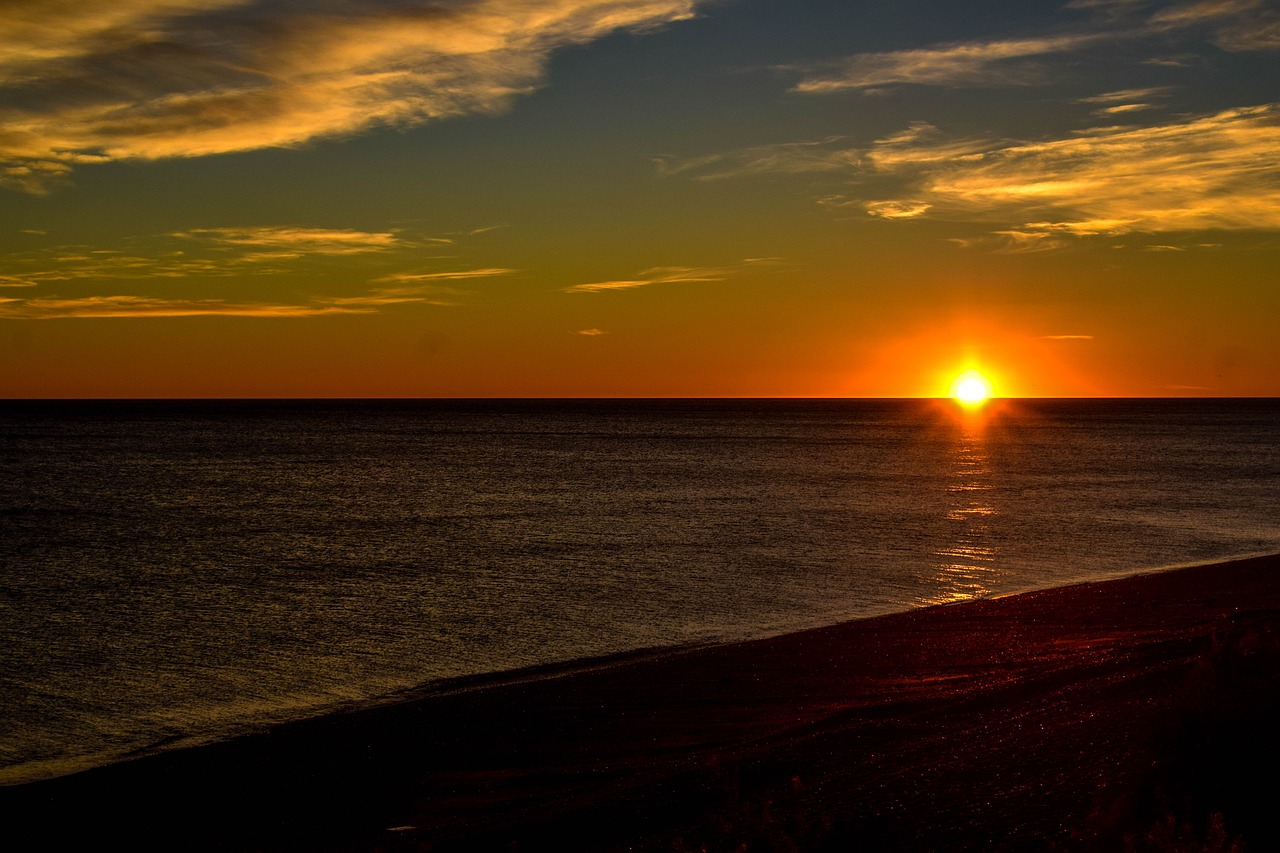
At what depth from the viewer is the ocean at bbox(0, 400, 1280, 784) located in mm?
17156

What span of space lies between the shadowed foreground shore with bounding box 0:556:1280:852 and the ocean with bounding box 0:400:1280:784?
2.19 m

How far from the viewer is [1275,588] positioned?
71.8 ft

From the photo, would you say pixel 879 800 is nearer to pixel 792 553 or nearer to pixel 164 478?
pixel 792 553

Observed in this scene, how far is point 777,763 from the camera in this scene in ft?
34.9

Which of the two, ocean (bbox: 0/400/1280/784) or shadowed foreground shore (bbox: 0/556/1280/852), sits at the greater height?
shadowed foreground shore (bbox: 0/556/1280/852)

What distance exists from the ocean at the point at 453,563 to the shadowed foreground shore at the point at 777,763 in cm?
219

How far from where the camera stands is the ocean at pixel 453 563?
17156 millimetres

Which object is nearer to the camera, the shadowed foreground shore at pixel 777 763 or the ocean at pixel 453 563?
the shadowed foreground shore at pixel 777 763

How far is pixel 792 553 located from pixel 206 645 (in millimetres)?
17677

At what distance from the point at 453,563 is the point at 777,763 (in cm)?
2135

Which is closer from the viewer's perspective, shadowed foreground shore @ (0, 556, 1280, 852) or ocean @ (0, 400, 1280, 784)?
shadowed foreground shore @ (0, 556, 1280, 852)

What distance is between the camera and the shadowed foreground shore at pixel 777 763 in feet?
25.2

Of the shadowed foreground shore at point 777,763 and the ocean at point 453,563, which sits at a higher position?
the shadowed foreground shore at point 777,763

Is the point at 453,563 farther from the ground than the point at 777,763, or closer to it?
closer to it
